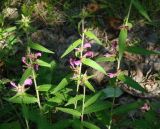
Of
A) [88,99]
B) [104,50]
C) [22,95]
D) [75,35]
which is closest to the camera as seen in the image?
[22,95]

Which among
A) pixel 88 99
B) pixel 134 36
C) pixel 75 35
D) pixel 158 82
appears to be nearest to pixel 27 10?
Result: pixel 75 35

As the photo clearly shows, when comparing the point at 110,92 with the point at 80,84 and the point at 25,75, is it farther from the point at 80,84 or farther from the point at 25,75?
the point at 25,75

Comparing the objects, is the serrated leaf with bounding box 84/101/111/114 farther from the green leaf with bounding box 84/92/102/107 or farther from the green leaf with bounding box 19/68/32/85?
the green leaf with bounding box 19/68/32/85

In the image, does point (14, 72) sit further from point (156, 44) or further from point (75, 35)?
point (156, 44)

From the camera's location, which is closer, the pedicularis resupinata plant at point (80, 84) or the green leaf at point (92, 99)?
the pedicularis resupinata plant at point (80, 84)

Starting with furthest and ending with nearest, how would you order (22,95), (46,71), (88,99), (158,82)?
(158,82), (46,71), (88,99), (22,95)

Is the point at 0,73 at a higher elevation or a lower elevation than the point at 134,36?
lower

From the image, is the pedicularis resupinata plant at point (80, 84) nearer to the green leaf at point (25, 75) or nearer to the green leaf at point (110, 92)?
the green leaf at point (25, 75)

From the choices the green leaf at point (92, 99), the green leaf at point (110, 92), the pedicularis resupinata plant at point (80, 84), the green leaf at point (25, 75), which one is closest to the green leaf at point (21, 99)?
the pedicularis resupinata plant at point (80, 84)
